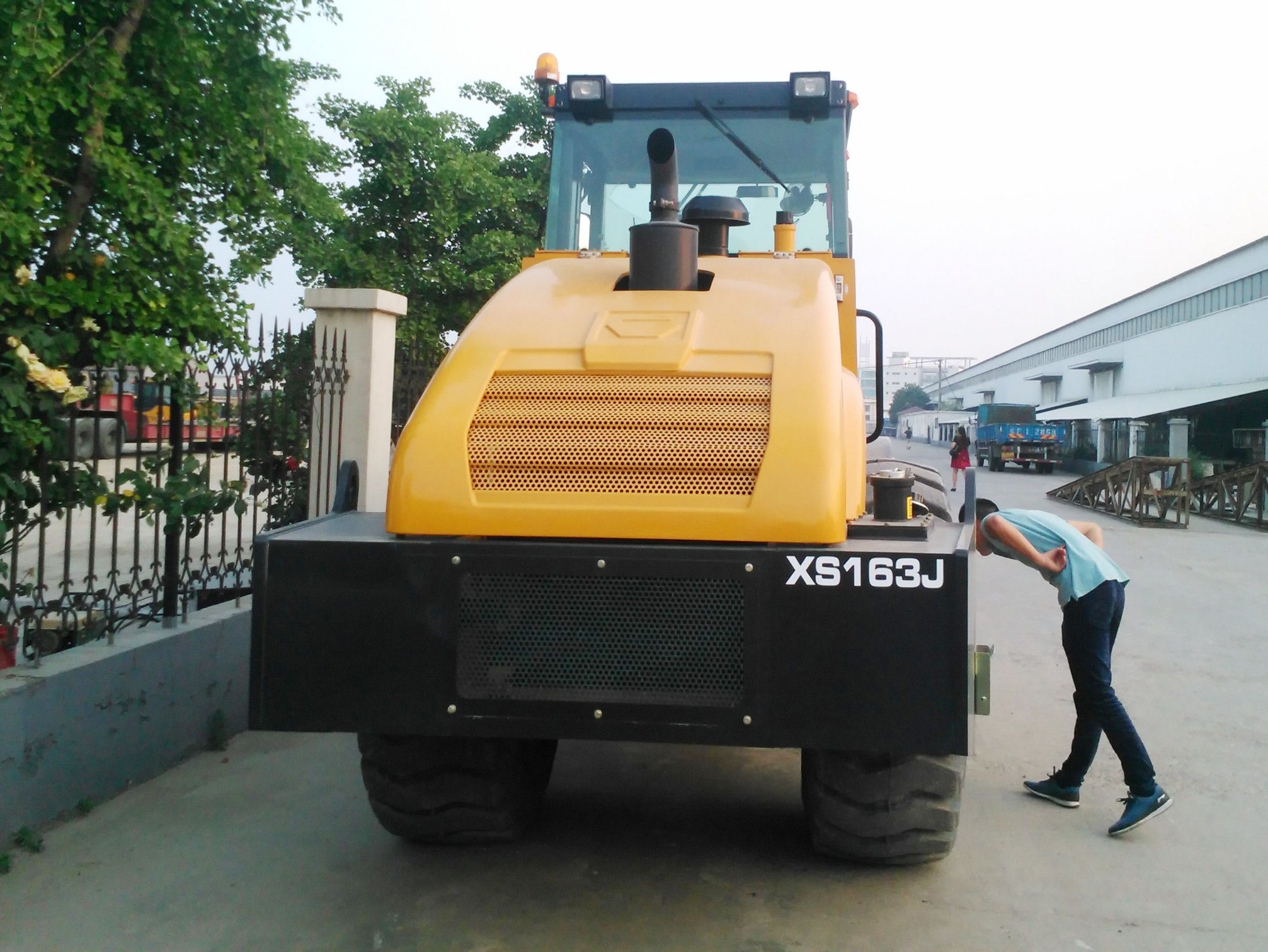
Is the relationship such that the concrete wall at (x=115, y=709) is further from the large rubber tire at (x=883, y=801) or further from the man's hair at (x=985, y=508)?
the man's hair at (x=985, y=508)

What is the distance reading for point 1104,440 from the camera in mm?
43656

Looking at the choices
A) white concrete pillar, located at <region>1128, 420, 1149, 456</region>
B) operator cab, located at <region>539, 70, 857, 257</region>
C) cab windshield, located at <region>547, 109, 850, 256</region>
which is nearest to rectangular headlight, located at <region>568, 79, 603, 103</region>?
operator cab, located at <region>539, 70, 857, 257</region>

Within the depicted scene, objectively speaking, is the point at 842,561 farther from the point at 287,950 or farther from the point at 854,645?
the point at 287,950

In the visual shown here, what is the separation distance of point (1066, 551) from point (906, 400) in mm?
→ 136407

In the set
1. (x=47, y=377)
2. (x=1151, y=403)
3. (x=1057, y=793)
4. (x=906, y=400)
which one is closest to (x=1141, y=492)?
(x=1057, y=793)

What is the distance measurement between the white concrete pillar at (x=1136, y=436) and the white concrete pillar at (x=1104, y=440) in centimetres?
277

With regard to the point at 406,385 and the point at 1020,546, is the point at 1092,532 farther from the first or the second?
the point at 406,385

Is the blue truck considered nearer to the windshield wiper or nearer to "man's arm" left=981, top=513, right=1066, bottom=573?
the windshield wiper

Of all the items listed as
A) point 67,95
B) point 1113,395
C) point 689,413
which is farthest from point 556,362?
point 1113,395

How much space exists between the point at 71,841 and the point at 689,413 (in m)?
2.84

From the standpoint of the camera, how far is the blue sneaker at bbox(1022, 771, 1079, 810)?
192 inches

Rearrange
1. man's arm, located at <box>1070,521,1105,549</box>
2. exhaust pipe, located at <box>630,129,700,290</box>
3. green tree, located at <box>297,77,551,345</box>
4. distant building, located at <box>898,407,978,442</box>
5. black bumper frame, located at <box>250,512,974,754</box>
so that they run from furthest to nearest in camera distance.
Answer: distant building, located at <box>898,407,978,442</box>, green tree, located at <box>297,77,551,345</box>, man's arm, located at <box>1070,521,1105,549</box>, exhaust pipe, located at <box>630,129,700,290</box>, black bumper frame, located at <box>250,512,974,754</box>

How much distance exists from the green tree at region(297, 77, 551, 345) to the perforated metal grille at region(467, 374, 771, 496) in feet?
24.8

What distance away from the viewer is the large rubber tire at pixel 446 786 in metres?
3.76
